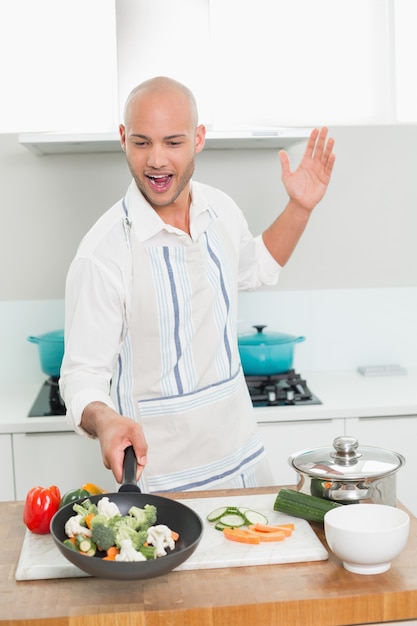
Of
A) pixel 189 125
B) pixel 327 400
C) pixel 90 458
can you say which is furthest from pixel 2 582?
pixel 327 400

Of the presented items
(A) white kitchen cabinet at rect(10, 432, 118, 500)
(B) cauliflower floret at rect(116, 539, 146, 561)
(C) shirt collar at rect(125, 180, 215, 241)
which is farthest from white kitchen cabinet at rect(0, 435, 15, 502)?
(B) cauliflower floret at rect(116, 539, 146, 561)

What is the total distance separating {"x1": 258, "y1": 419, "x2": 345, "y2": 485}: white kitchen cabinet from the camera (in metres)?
2.73

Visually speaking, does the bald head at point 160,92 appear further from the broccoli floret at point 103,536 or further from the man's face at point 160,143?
the broccoli floret at point 103,536

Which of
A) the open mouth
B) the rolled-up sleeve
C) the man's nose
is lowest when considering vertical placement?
the rolled-up sleeve

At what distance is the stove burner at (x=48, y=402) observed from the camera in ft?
8.96

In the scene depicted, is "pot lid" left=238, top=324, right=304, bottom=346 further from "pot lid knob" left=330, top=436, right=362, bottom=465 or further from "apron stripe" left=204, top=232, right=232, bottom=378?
"pot lid knob" left=330, top=436, right=362, bottom=465

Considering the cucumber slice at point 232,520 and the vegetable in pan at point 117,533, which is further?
the cucumber slice at point 232,520

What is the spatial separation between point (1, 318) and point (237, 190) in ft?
3.34

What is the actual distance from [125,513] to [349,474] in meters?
0.40

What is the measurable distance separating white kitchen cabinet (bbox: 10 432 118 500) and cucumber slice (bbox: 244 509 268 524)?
1218 millimetres

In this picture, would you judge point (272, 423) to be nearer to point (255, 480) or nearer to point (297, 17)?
point (255, 480)

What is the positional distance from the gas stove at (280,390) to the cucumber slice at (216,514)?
1225mm

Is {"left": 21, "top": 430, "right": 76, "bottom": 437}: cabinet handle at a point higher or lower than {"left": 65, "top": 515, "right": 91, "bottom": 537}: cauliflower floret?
lower

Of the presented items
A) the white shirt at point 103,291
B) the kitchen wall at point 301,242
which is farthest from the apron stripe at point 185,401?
the kitchen wall at point 301,242
